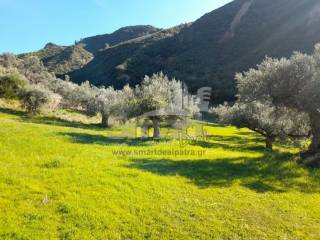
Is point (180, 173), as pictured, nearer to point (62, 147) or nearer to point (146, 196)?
point (146, 196)

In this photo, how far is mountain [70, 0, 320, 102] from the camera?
141 m

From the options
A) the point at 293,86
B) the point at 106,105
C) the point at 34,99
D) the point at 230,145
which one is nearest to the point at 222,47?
the point at 106,105

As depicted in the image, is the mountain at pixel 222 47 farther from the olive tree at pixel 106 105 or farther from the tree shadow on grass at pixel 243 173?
the tree shadow on grass at pixel 243 173

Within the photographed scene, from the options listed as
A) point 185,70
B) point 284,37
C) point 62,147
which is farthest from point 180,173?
point 284,37

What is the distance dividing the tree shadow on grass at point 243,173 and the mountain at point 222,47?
97.6m

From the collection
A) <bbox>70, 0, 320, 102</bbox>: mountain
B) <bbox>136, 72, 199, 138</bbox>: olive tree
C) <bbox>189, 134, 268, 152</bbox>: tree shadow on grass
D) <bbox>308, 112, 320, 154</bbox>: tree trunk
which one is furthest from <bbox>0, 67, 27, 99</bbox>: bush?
<bbox>70, 0, 320, 102</bbox>: mountain

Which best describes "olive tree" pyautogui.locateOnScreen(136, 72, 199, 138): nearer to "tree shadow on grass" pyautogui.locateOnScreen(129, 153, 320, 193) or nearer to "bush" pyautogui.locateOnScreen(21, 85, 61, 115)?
"tree shadow on grass" pyautogui.locateOnScreen(129, 153, 320, 193)

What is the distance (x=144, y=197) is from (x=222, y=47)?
516ft

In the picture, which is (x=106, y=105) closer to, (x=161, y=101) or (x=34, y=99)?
(x=34, y=99)

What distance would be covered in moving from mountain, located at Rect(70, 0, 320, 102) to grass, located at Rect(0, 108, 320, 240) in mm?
101479

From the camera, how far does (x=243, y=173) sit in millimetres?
23859

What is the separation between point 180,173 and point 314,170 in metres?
10.5

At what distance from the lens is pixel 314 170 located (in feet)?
84.1

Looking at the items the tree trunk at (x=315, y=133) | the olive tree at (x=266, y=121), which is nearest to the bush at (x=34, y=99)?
the olive tree at (x=266, y=121)
